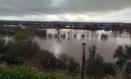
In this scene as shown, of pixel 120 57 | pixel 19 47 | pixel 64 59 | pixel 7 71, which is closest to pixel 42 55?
pixel 64 59

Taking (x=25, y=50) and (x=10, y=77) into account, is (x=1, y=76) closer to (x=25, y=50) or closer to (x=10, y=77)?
(x=10, y=77)

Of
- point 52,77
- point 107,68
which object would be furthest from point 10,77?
point 107,68

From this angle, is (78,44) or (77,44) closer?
(78,44)

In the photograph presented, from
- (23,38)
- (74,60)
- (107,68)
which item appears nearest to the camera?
(107,68)

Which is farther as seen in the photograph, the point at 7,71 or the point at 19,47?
the point at 19,47

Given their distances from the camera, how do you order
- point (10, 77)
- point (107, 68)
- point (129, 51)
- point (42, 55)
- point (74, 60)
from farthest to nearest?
point (129, 51), point (42, 55), point (74, 60), point (107, 68), point (10, 77)

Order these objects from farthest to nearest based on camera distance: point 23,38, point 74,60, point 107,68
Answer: point 23,38
point 74,60
point 107,68

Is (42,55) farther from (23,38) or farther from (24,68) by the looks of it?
(24,68)

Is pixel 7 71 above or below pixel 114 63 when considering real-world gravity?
above

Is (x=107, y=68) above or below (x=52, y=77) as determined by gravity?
below
